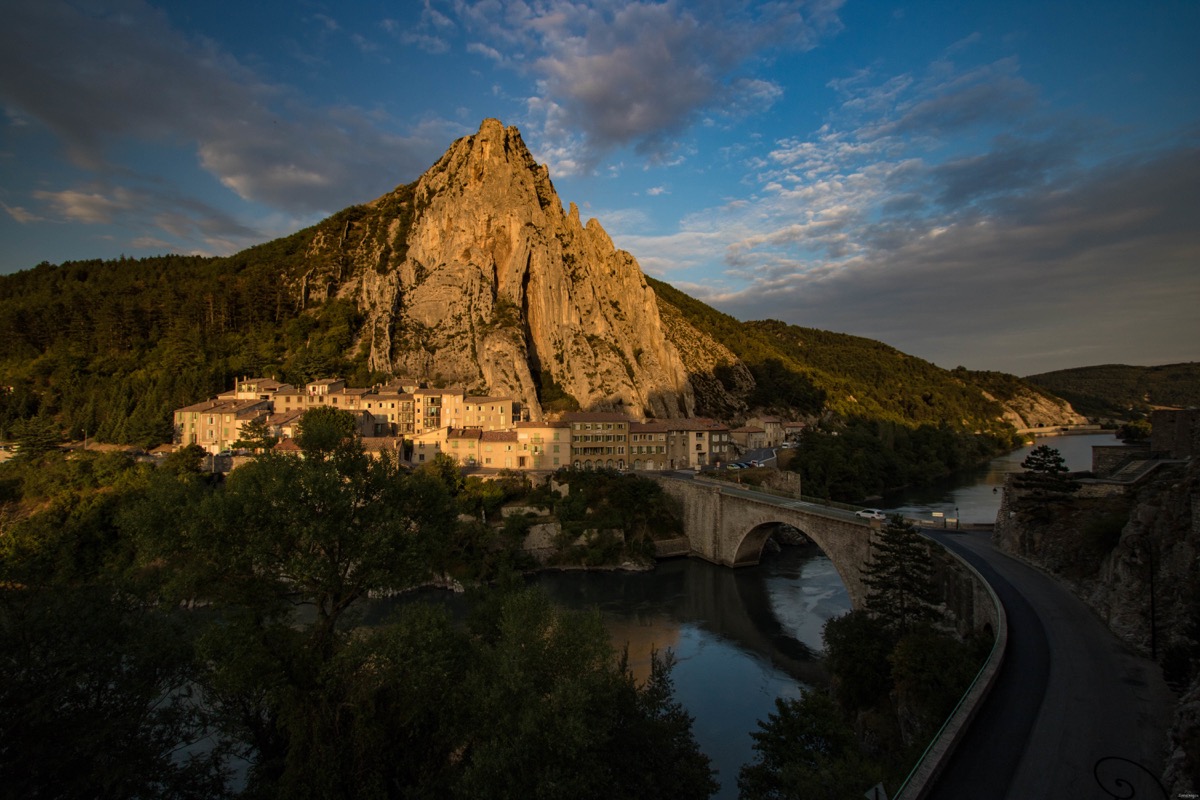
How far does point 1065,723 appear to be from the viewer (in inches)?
359

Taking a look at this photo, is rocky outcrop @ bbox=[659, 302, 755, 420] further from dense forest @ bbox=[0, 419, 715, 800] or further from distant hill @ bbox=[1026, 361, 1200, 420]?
distant hill @ bbox=[1026, 361, 1200, 420]

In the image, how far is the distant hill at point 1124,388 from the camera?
112 meters

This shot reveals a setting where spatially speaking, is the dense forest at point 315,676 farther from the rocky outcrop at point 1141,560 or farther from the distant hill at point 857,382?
the distant hill at point 857,382

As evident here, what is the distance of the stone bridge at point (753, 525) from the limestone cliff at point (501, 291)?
22141 mm

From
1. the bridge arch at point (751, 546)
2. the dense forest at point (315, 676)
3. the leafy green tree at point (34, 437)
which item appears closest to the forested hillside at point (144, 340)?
the leafy green tree at point (34, 437)

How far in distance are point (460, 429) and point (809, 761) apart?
40.4 metres

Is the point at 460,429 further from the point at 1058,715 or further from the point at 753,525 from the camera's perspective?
the point at 1058,715

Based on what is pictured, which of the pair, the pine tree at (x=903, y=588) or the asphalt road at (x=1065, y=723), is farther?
the pine tree at (x=903, y=588)

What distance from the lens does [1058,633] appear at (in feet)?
41.5

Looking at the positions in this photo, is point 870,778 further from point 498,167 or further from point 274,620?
point 498,167

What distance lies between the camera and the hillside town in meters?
42.3

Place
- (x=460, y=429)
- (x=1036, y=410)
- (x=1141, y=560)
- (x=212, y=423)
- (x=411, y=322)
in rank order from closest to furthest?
(x=1141, y=560) < (x=212, y=423) < (x=460, y=429) < (x=411, y=322) < (x=1036, y=410)

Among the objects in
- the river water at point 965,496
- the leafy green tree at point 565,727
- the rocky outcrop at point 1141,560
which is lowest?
the river water at point 965,496

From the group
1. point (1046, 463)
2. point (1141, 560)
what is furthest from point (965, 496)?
point (1141, 560)
